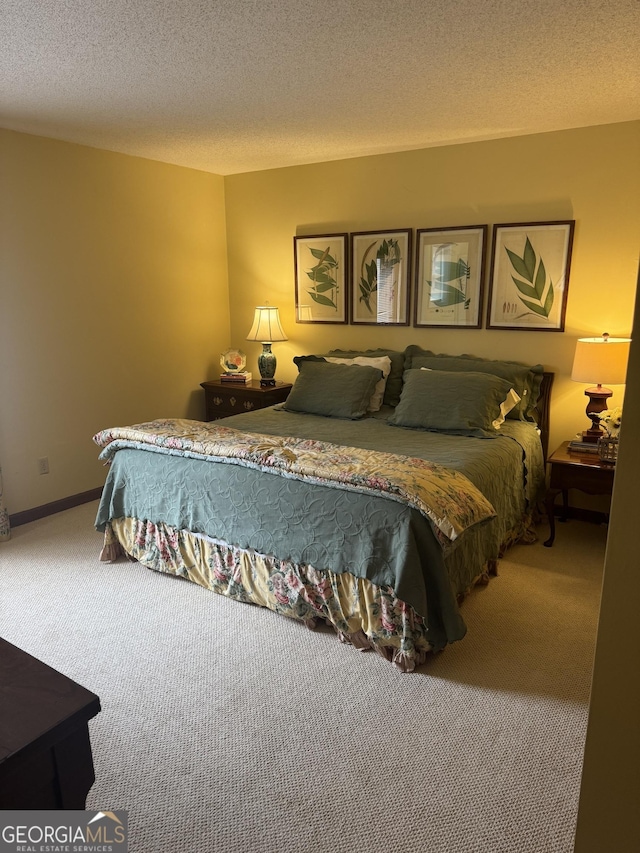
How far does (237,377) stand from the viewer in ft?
15.8

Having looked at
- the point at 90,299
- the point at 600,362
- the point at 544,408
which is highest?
the point at 90,299

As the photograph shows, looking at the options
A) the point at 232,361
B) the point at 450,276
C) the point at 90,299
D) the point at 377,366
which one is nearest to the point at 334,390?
the point at 377,366

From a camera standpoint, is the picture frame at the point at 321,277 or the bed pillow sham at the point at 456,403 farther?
the picture frame at the point at 321,277

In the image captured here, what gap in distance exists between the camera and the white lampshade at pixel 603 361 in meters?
3.21

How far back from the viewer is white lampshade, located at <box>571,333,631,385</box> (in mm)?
3213

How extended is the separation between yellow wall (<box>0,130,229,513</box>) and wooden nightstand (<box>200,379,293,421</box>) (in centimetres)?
20

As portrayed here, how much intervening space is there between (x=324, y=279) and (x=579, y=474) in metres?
2.40

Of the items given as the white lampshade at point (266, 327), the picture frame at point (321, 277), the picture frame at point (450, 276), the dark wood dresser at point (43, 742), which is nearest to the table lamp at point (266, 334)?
the white lampshade at point (266, 327)

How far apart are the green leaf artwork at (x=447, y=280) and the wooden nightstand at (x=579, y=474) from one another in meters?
1.29

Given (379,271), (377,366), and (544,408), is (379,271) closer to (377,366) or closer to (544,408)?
(377,366)

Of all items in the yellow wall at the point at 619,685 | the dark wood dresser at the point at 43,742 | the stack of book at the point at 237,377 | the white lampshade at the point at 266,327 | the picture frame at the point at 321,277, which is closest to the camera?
the dark wood dresser at the point at 43,742

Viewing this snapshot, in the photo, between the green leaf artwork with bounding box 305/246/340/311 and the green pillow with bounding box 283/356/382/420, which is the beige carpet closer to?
the green pillow with bounding box 283/356/382/420

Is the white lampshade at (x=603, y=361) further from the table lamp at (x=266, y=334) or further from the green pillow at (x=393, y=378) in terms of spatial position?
the table lamp at (x=266, y=334)

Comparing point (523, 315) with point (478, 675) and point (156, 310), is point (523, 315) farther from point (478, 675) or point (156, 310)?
point (156, 310)
